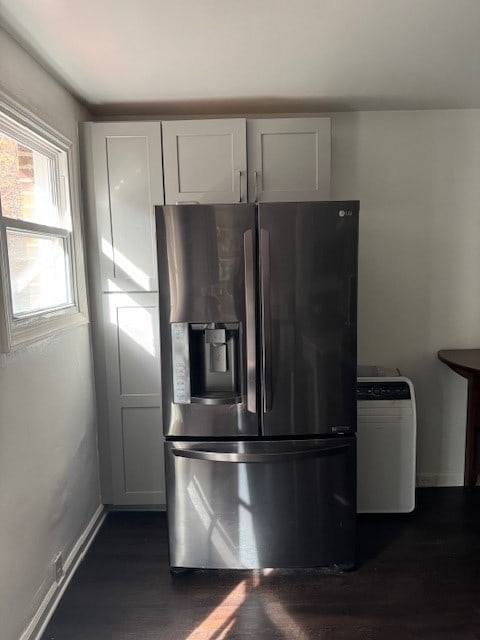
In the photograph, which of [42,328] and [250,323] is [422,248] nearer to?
[250,323]

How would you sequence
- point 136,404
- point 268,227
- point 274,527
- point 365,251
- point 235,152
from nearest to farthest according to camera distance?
point 268,227
point 274,527
point 235,152
point 136,404
point 365,251

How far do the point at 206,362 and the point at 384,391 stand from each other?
1.08m

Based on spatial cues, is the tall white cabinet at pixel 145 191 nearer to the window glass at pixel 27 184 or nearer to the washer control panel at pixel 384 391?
the window glass at pixel 27 184

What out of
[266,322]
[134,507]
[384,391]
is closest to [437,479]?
[384,391]

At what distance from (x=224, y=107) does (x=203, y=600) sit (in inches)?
98.7

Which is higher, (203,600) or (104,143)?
(104,143)

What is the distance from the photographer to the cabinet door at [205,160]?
2.41 m

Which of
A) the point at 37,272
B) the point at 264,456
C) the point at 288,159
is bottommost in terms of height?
the point at 264,456

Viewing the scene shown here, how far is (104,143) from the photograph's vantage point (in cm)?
244

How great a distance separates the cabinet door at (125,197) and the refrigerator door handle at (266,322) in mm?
808

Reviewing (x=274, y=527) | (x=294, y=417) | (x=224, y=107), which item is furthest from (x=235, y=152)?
(x=274, y=527)

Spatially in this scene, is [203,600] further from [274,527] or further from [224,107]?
[224,107]

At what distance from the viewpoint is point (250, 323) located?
78.4 inches

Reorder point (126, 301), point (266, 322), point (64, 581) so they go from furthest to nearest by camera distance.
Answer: point (126, 301) < point (64, 581) < point (266, 322)
